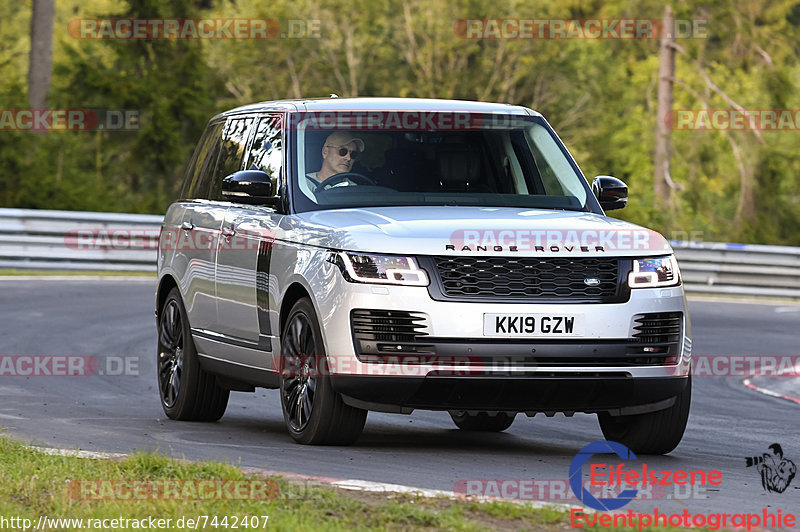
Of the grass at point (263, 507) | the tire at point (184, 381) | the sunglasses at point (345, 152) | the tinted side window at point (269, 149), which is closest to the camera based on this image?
the grass at point (263, 507)

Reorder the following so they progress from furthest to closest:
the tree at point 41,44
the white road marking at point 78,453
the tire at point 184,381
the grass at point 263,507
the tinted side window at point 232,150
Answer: the tree at point 41,44
the tire at point 184,381
the tinted side window at point 232,150
the white road marking at point 78,453
the grass at point 263,507

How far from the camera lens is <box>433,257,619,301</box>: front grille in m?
8.25

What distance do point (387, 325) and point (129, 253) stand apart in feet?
63.5

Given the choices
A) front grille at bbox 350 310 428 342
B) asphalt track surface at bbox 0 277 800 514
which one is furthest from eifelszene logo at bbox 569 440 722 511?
front grille at bbox 350 310 428 342

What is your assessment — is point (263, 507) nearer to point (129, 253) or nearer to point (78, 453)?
point (78, 453)

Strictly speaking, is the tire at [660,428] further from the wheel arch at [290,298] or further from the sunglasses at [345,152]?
the sunglasses at [345,152]

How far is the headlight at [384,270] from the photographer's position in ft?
27.1

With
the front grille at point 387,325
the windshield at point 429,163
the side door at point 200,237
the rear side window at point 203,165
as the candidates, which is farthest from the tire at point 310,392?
the rear side window at point 203,165

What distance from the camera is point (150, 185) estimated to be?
36.4 meters

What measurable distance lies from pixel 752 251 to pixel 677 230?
5.08 m

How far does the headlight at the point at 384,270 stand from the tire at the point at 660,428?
1734 millimetres

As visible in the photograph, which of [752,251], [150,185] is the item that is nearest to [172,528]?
→ [752,251]

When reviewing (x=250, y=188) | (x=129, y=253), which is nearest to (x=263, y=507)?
(x=250, y=188)

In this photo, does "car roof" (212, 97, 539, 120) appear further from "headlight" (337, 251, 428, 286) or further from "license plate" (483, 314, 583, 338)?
"license plate" (483, 314, 583, 338)
